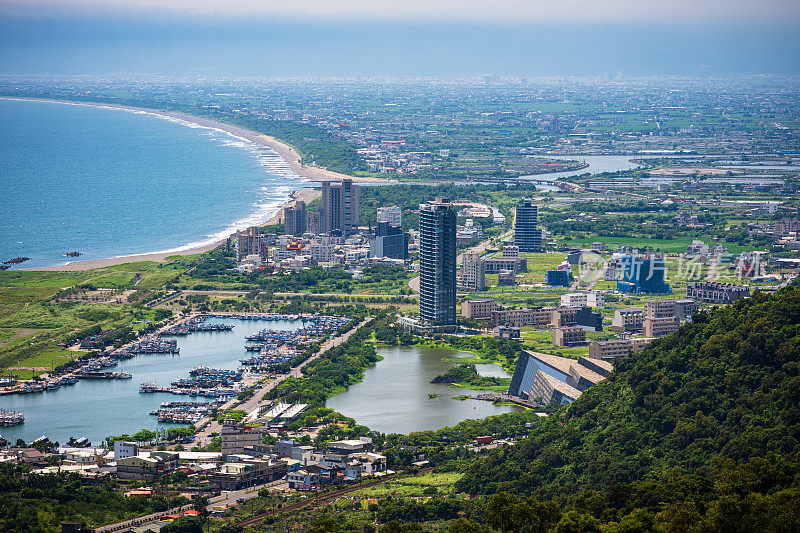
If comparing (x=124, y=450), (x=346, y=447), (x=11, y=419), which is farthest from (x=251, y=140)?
(x=346, y=447)

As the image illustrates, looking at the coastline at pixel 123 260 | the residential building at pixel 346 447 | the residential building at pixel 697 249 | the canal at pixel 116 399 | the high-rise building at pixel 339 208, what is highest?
the high-rise building at pixel 339 208

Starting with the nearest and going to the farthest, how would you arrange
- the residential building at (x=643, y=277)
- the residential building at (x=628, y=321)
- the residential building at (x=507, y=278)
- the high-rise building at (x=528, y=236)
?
the residential building at (x=628, y=321) → the residential building at (x=643, y=277) → the residential building at (x=507, y=278) → the high-rise building at (x=528, y=236)

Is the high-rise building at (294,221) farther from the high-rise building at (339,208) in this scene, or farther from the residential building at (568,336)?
the residential building at (568,336)

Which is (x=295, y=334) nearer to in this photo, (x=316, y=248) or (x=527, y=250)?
(x=316, y=248)

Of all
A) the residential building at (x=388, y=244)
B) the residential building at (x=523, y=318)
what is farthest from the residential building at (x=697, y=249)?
the residential building at (x=388, y=244)

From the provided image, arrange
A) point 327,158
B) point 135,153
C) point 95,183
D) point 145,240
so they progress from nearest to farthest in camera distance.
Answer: point 145,240, point 95,183, point 327,158, point 135,153

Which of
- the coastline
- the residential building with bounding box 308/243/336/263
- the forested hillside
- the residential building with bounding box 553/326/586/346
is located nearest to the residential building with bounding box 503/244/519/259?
the residential building with bounding box 308/243/336/263

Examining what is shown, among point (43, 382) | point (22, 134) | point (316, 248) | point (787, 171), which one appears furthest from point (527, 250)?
point (22, 134)
